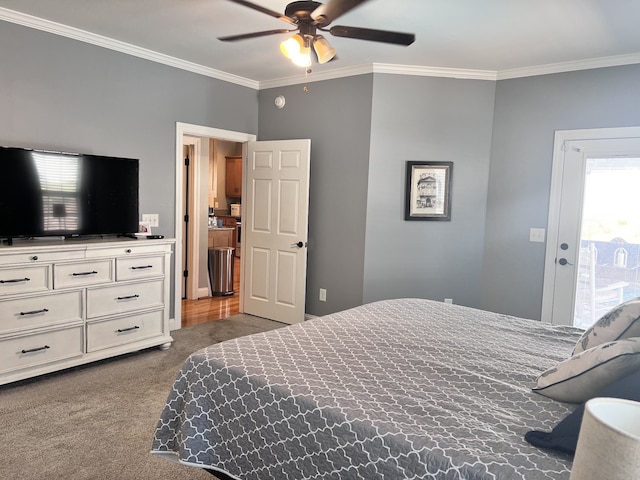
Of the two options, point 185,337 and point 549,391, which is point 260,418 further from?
point 185,337

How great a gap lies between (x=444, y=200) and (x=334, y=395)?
128 inches

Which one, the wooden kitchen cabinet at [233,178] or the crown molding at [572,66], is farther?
the wooden kitchen cabinet at [233,178]

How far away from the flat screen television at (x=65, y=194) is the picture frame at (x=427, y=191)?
253 centimetres

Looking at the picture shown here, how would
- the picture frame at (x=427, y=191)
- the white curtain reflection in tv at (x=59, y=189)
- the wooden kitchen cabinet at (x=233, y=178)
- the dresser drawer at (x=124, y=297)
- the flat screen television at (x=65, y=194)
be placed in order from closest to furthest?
the flat screen television at (x=65, y=194) < the white curtain reflection in tv at (x=59, y=189) < the dresser drawer at (x=124, y=297) < the picture frame at (x=427, y=191) < the wooden kitchen cabinet at (x=233, y=178)

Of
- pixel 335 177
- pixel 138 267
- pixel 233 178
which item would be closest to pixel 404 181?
pixel 335 177

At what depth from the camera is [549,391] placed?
5.10 feet

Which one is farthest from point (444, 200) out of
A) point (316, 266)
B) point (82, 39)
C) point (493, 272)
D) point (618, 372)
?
point (82, 39)

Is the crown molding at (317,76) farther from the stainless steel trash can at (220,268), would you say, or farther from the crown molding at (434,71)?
the stainless steel trash can at (220,268)

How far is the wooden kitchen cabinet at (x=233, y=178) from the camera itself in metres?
9.44

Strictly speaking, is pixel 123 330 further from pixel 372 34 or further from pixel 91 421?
pixel 372 34

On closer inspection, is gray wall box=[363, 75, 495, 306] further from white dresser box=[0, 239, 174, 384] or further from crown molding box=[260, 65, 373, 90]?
white dresser box=[0, 239, 174, 384]

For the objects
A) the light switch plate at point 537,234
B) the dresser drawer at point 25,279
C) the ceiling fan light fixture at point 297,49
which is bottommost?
the dresser drawer at point 25,279

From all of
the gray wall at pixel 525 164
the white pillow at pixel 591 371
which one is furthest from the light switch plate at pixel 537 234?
the white pillow at pixel 591 371

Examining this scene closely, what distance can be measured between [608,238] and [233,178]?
725 centimetres
